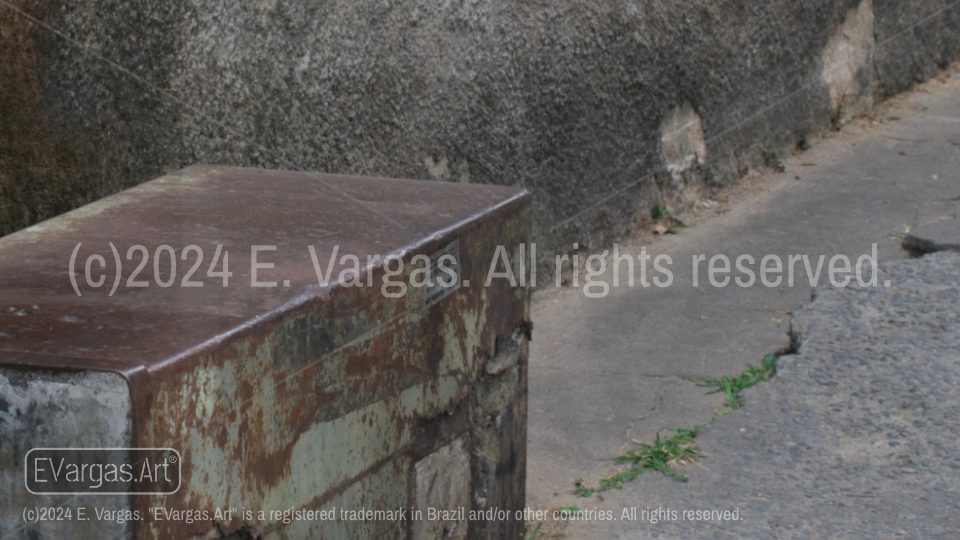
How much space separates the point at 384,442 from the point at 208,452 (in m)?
0.32

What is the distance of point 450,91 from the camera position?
2475mm

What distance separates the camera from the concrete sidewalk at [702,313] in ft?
6.85

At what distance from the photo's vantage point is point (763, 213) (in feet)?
11.3

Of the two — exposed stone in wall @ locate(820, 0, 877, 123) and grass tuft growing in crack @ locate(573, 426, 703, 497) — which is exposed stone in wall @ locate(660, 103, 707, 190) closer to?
exposed stone in wall @ locate(820, 0, 877, 123)

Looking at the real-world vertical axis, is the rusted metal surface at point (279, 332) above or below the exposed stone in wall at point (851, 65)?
below

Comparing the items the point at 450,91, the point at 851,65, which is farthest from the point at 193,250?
the point at 851,65

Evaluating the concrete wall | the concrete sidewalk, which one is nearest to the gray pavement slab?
the concrete sidewalk

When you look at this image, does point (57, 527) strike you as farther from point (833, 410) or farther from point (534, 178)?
point (534, 178)

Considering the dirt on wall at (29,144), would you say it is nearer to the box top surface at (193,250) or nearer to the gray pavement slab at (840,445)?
the box top surface at (193,250)

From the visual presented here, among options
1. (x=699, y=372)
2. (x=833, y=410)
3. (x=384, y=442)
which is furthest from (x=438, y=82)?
(x=384, y=442)

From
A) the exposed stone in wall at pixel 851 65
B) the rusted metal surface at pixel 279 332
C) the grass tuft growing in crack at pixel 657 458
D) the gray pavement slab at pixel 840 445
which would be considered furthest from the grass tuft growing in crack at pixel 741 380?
the exposed stone in wall at pixel 851 65

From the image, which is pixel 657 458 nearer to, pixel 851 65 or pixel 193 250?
pixel 193 250

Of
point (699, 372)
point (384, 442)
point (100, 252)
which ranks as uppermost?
point (100, 252)

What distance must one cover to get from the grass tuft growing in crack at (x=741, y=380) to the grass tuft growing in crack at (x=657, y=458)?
207 millimetres
